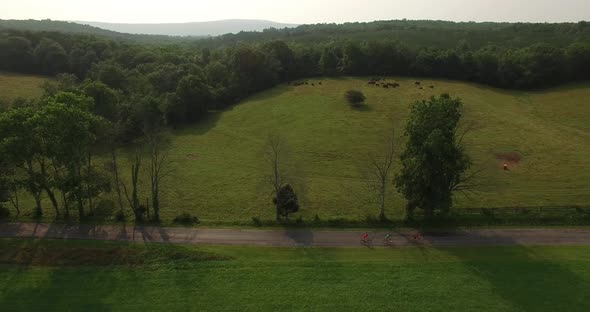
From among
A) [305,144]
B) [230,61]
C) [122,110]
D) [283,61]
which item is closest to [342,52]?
[283,61]

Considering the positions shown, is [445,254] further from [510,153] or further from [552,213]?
[510,153]

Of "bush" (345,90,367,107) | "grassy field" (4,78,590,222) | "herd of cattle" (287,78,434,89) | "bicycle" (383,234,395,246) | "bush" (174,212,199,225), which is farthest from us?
"herd of cattle" (287,78,434,89)

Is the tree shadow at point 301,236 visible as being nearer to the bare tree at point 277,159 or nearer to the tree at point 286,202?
the tree at point 286,202

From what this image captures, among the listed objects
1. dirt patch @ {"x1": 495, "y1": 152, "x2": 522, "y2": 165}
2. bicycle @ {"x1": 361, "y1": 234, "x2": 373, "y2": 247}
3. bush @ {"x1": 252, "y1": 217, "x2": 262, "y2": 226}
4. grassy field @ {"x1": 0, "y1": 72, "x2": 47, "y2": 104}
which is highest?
grassy field @ {"x1": 0, "y1": 72, "x2": 47, "y2": 104}

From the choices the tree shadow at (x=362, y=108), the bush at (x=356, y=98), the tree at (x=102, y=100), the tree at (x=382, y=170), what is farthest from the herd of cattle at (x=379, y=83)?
the tree at (x=102, y=100)

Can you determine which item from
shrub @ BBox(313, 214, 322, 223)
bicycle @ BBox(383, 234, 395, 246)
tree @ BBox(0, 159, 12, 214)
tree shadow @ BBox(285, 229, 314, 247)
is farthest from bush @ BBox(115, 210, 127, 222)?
bicycle @ BBox(383, 234, 395, 246)

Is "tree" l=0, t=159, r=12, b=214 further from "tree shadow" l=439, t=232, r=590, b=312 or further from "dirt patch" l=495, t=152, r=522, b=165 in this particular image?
"dirt patch" l=495, t=152, r=522, b=165

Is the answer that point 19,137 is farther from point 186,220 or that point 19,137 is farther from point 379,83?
point 379,83
